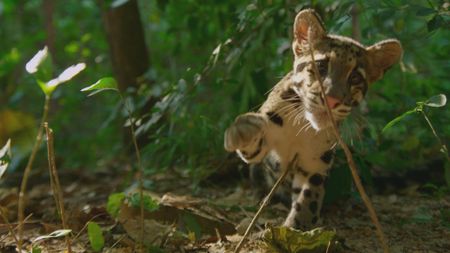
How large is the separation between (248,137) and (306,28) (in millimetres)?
780

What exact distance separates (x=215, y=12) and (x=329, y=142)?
101 inches

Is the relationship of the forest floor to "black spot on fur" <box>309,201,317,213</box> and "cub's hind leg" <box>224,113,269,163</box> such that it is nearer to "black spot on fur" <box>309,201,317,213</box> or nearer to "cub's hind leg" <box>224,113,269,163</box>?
"black spot on fur" <box>309,201,317,213</box>

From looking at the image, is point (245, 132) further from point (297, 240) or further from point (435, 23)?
point (435, 23)

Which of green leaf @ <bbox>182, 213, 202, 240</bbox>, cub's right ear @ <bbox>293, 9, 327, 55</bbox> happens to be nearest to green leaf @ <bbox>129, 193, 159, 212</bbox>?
green leaf @ <bbox>182, 213, 202, 240</bbox>

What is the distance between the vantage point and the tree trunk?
6.59 meters

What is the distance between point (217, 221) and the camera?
360 centimetres

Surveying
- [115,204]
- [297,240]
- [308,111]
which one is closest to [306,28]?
[308,111]

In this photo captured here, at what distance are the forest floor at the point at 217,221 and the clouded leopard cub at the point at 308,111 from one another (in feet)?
1.07

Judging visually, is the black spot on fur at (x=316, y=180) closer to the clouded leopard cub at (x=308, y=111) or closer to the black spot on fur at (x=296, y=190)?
the clouded leopard cub at (x=308, y=111)

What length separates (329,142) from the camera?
3.88 metres

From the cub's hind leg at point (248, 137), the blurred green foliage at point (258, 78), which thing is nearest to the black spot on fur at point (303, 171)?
the cub's hind leg at point (248, 137)

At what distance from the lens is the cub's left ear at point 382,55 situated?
11.9ft

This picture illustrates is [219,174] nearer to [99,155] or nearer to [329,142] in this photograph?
[329,142]

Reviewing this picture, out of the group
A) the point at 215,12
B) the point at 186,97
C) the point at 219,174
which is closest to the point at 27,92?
the point at 215,12
